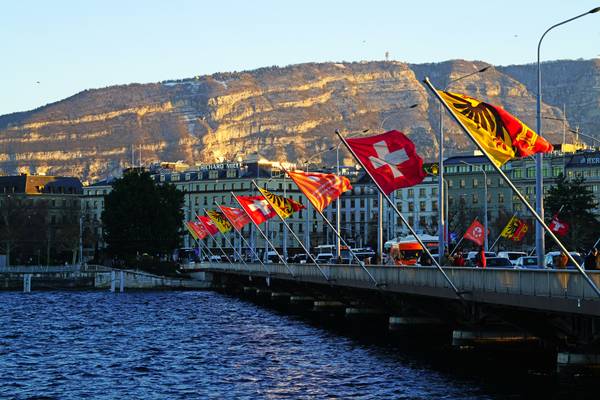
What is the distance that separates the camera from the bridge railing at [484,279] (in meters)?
38.2

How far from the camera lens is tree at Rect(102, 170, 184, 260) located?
16700 centimetres

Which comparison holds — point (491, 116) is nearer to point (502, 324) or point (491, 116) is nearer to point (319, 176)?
point (502, 324)

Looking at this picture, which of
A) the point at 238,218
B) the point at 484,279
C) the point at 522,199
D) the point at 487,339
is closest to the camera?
the point at 522,199

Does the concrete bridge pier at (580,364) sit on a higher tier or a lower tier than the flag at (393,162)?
lower

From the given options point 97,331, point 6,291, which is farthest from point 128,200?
point 97,331

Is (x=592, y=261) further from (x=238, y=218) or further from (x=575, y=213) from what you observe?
(x=575, y=213)

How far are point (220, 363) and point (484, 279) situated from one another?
13388 mm

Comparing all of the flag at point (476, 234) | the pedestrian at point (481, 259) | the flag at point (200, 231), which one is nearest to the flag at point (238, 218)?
the flag at point (476, 234)

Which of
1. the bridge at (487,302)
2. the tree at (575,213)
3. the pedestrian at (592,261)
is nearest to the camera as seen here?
the bridge at (487,302)

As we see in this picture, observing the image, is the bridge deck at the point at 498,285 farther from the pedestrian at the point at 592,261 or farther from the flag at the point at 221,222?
the flag at the point at 221,222

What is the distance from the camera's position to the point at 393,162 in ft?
173

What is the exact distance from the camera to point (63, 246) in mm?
198875

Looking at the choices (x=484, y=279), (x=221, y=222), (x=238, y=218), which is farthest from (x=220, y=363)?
(x=221, y=222)

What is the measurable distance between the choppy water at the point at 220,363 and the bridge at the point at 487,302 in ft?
6.85
